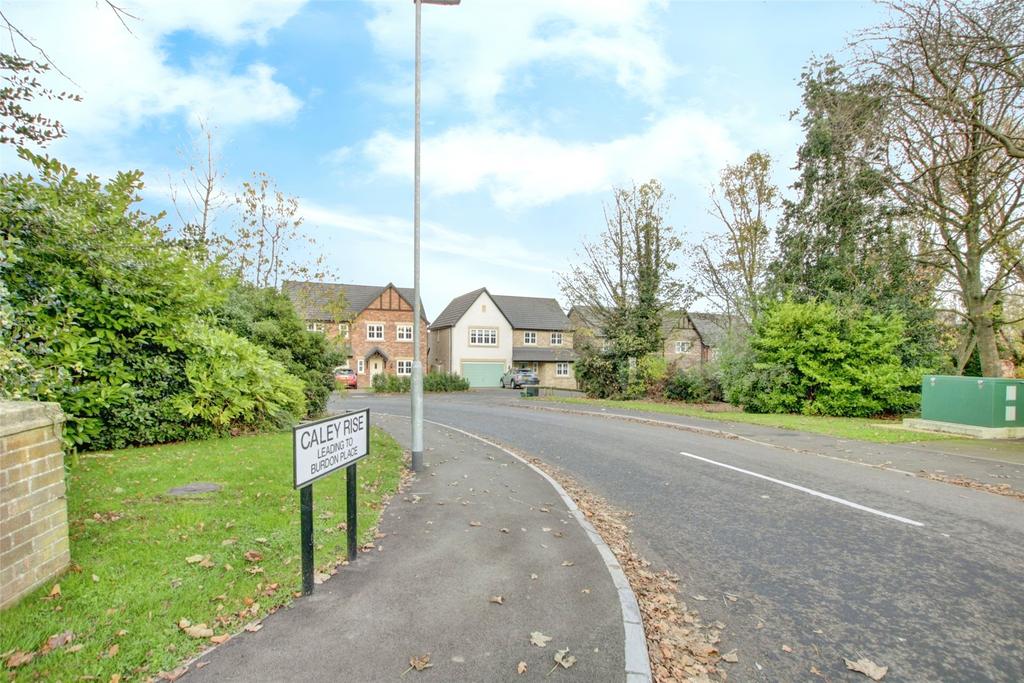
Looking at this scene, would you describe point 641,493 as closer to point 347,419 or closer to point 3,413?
point 347,419

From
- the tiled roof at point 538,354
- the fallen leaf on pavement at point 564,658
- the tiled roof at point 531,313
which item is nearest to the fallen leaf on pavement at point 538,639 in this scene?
the fallen leaf on pavement at point 564,658

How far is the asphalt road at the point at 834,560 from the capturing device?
149 inches

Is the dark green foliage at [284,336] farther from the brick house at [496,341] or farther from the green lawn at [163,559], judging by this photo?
the brick house at [496,341]

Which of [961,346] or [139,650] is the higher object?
[961,346]

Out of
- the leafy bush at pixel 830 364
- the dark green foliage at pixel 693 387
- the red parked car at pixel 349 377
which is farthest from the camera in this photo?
the red parked car at pixel 349 377

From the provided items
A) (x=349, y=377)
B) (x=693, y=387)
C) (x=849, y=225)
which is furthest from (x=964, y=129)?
(x=349, y=377)

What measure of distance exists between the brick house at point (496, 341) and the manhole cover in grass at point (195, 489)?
42179mm

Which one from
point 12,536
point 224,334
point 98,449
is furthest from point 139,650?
point 224,334

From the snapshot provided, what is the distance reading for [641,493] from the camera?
8219 mm

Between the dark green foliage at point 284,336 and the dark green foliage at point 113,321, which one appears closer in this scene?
the dark green foliage at point 113,321

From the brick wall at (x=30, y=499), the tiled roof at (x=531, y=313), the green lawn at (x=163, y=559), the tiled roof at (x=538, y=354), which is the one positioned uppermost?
the tiled roof at (x=531, y=313)

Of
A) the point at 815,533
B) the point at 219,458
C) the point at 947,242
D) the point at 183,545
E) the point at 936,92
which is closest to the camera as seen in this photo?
the point at 183,545

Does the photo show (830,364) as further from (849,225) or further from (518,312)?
(518,312)

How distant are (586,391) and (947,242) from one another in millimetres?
18532
